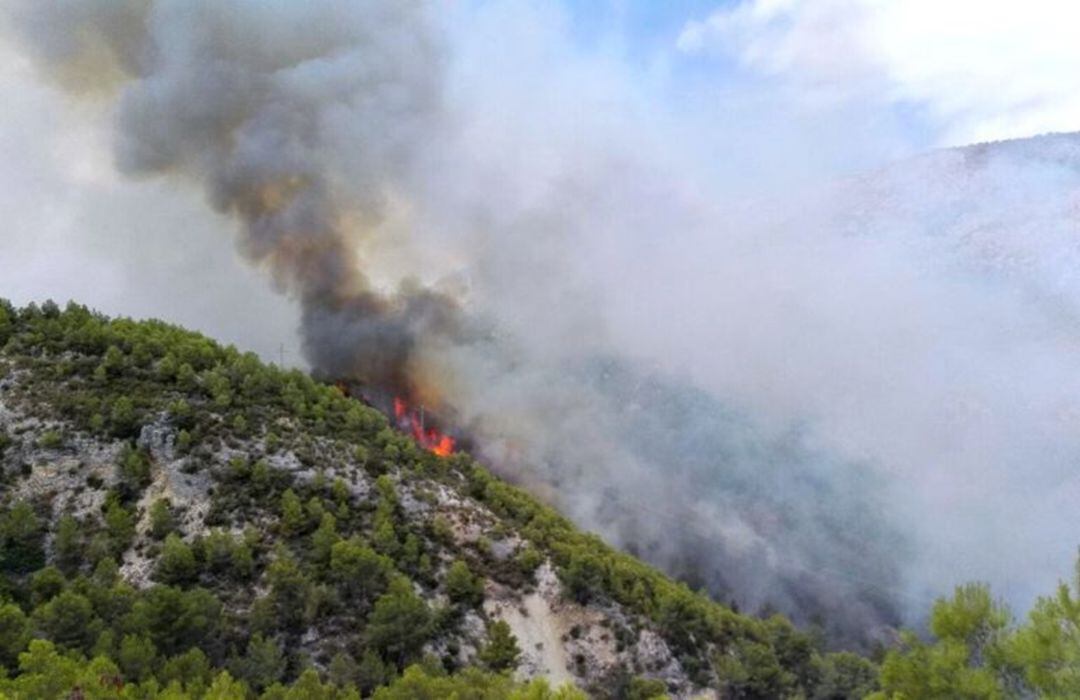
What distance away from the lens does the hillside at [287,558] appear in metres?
40.8

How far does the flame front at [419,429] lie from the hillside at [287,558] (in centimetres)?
3323

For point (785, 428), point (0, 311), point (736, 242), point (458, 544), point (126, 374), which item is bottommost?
point (458, 544)

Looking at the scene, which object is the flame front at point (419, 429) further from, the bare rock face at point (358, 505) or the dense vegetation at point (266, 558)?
the bare rock face at point (358, 505)

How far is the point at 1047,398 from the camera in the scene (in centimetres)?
10888

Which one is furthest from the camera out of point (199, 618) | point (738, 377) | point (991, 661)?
point (738, 377)

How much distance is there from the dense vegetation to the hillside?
13cm

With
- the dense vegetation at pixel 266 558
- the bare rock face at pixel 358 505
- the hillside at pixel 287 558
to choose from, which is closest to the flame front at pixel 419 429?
the dense vegetation at pixel 266 558

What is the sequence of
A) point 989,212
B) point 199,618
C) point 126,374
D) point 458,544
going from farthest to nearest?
1. point 989,212
2. point 126,374
3. point 458,544
4. point 199,618

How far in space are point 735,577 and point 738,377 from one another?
121ft

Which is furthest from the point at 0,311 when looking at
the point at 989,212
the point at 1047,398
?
the point at 989,212

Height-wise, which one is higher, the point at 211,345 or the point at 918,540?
the point at 918,540

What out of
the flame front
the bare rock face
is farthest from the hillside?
the flame front

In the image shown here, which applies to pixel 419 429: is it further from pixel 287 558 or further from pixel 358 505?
pixel 287 558

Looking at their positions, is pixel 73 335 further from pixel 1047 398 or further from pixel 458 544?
pixel 1047 398
